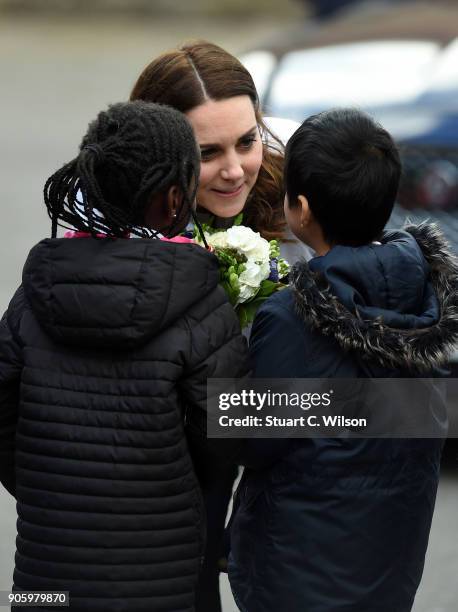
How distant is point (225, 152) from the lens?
297 centimetres

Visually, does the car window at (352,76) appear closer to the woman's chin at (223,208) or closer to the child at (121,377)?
the woman's chin at (223,208)

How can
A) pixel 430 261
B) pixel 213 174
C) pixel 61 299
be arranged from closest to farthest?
pixel 61 299, pixel 430 261, pixel 213 174

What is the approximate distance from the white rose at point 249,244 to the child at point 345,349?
16cm

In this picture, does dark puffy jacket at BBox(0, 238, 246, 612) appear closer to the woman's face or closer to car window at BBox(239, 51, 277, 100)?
the woman's face

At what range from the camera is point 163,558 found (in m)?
2.43

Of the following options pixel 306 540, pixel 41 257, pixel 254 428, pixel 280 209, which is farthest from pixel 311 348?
pixel 280 209

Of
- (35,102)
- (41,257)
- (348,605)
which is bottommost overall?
(35,102)

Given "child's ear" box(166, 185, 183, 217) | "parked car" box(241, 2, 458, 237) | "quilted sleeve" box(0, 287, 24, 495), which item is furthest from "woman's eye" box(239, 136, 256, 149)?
"parked car" box(241, 2, 458, 237)

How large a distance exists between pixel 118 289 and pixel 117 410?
0.23 metres

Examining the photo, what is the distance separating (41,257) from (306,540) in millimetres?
763

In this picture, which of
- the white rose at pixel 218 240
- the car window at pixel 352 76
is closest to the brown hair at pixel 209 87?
the white rose at pixel 218 240

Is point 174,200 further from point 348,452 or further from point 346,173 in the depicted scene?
point 348,452

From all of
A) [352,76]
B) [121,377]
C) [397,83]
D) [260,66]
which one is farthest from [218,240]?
[260,66]

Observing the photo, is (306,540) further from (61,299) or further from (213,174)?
(213,174)
